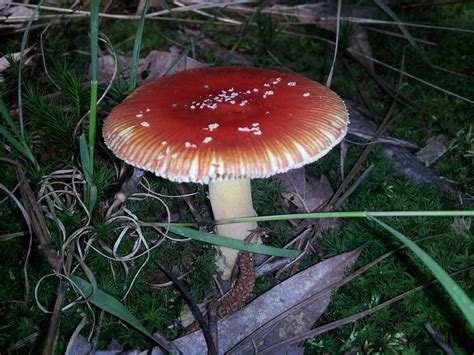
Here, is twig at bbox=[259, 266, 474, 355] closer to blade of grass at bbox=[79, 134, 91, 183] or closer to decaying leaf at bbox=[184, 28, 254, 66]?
blade of grass at bbox=[79, 134, 91, 183]

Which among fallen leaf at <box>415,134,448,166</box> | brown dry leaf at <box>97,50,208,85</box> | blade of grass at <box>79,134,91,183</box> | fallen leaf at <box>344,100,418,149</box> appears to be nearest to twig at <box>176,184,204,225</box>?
blade of grass at <box>79,134,91,183</box>

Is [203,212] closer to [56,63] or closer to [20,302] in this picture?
[20,302]

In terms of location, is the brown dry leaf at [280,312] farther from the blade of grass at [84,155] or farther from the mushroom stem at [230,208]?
the blade of grass at [84,155]

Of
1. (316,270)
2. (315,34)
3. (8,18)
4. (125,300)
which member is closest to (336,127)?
(316,270)

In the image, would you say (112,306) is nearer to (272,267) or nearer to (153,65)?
(272,267)

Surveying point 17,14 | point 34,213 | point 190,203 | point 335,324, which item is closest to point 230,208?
point 190,203

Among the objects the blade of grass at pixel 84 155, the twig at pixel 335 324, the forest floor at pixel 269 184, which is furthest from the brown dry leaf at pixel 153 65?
the twig at pixel 335 324
